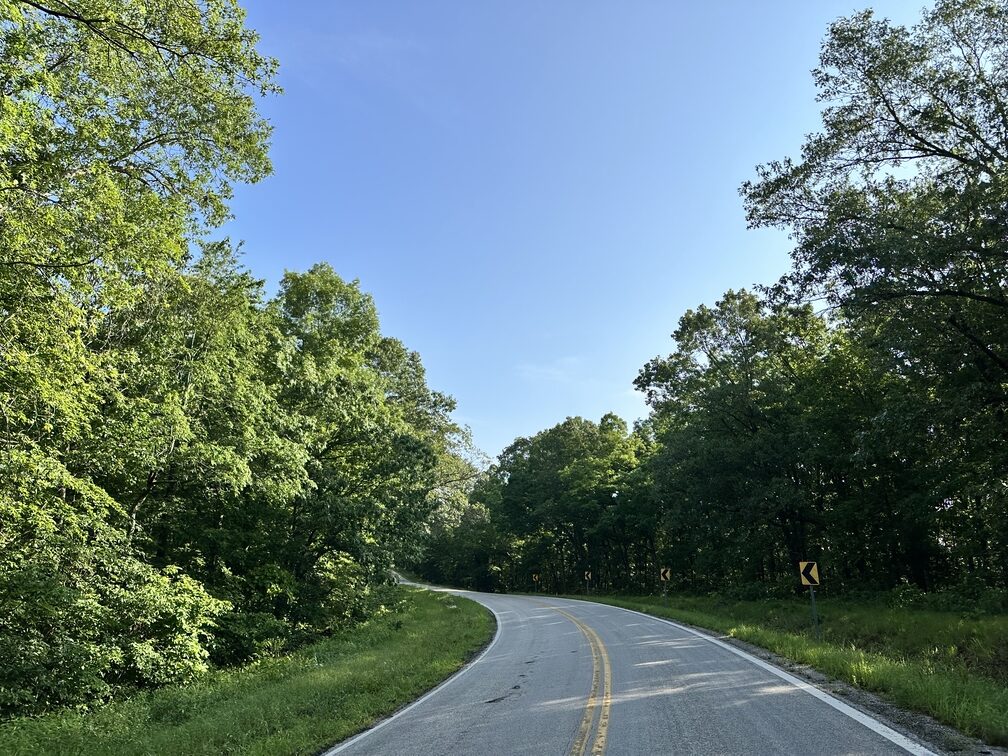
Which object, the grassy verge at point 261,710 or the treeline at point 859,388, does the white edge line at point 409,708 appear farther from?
the treeline at point 859,388

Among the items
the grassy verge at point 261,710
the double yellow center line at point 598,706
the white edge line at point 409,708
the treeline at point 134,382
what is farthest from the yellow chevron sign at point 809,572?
the treeline at point 134,382

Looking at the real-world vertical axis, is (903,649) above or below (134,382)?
below

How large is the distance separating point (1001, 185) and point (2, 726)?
806 inches

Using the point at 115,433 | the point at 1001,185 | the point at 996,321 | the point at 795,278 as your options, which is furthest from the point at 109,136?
the point at 996,321

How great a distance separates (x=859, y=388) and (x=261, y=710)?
87.0 feet

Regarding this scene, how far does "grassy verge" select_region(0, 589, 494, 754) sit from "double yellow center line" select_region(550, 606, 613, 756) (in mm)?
3178

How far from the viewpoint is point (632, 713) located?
7.10m

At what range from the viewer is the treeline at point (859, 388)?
13.9 meters

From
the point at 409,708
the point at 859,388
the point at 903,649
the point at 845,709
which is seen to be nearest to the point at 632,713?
the point at 845,709

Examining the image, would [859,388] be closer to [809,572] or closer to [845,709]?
[809,572]

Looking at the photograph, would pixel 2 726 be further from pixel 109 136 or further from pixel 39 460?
pixel 109 136

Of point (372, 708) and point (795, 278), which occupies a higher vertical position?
point (795, 278)

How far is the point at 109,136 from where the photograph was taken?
9383mm

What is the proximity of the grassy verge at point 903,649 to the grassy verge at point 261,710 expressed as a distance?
6.98 m
